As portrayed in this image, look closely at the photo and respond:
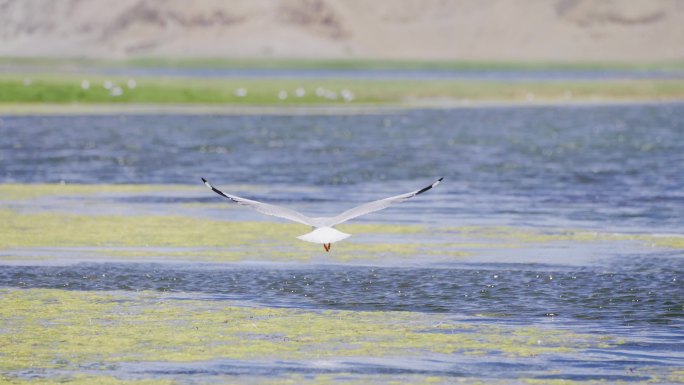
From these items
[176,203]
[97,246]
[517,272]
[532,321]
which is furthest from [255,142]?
[532,321]

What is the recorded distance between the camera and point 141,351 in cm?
1587

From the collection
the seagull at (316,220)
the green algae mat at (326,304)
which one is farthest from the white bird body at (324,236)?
the green algae mat at (326,304)

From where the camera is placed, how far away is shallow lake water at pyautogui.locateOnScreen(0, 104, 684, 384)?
15.4 metres

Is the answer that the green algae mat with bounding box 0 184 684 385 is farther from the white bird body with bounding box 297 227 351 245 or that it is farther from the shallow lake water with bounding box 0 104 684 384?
the white bird body with bounding box 297 227 351 245

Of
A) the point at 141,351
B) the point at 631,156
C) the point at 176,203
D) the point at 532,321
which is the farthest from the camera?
the point at 631,156

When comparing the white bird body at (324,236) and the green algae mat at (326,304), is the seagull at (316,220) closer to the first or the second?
the white bird body at (324,236)

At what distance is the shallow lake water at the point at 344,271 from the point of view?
50.5ft

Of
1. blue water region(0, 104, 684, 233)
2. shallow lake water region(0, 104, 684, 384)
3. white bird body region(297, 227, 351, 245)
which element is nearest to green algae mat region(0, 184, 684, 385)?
shallow lake water region(0, 104, 684, 384)

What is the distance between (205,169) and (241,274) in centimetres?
1930

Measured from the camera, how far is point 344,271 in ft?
70.8

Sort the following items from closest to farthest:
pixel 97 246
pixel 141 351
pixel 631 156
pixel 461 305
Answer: pixel 141 351
pixel 461 305
pixel 97 246
pixel 631 156

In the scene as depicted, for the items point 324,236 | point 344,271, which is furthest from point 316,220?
point 344,271

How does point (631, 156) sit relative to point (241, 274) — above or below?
above

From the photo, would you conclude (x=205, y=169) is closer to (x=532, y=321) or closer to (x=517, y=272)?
(x=517, y=272)
